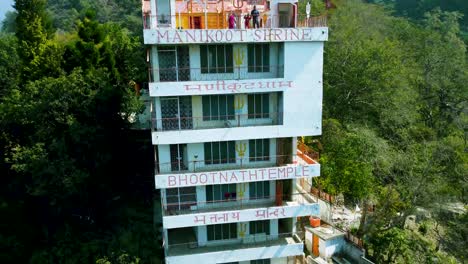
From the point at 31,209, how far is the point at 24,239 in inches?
108

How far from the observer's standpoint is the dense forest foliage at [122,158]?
2471 cm

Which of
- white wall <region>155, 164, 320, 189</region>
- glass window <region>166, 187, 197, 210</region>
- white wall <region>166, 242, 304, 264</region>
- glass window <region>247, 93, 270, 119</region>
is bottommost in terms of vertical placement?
white wall <region>166, 242, 304, 264</region>

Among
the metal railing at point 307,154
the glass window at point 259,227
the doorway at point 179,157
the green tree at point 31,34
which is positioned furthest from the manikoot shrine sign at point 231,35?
the green tree at point 31,34

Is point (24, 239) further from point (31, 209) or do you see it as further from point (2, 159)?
point (2, 159)

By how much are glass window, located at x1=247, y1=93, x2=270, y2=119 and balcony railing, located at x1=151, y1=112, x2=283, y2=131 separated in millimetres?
50

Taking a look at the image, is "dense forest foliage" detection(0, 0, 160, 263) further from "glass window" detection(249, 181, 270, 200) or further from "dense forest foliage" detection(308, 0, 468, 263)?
"dense forest foliage" detection(308, 0, 468, 263)

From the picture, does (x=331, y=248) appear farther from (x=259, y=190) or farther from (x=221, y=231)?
(x=221, y=231)

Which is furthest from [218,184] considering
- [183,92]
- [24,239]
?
[24,239]

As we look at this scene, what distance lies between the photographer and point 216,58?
63.0 feet

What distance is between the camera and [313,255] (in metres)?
24.1

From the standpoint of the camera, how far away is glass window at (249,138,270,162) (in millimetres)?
20453

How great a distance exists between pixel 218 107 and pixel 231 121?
36.8 inches

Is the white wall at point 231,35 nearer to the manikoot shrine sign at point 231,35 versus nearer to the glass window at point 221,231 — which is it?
the manikoot shrine sign at point 231,35

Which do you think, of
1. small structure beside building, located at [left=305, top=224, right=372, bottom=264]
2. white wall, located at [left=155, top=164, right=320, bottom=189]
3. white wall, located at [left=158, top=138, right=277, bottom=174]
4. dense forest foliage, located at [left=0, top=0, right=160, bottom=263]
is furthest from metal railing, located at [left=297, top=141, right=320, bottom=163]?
dense forest foliage, located at [left=0, top=0, right=160, bottom=263]
